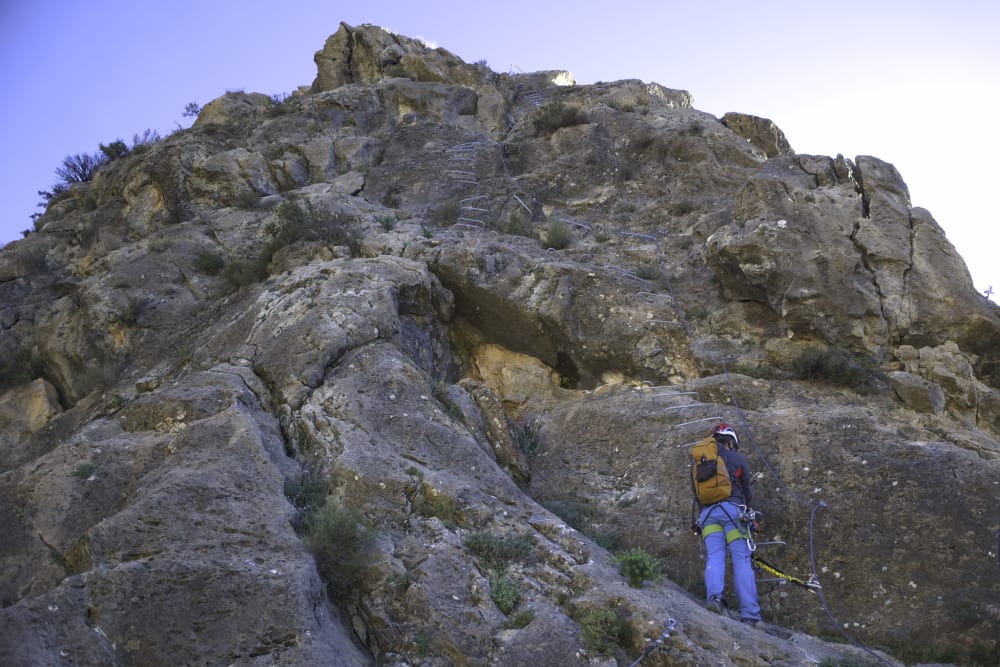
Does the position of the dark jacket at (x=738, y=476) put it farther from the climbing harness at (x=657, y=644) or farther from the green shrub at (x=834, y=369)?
the green shrub at (x=834, y=369)

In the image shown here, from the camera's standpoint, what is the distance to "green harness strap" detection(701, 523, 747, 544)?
862 cm

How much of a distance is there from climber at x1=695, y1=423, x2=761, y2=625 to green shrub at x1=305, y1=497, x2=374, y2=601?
341 cm

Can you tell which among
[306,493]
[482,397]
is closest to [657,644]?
[306,493]

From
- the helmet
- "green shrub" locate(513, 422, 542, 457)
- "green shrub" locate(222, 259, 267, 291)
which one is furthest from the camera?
"green shrub" locate(222, 259, 267, 291)

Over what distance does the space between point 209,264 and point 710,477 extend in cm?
994

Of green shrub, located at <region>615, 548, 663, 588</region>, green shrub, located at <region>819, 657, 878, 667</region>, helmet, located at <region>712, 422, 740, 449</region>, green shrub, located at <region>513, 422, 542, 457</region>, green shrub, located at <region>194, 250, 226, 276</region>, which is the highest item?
green shrub, located at <region>194, 250, 226, 276</region>

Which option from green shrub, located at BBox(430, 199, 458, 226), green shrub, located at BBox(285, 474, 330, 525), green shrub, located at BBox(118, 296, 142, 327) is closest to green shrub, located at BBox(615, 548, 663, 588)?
green shrub, located at BBox(285, 474, 330, 525)

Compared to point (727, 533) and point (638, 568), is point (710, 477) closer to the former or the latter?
point (727, 533)

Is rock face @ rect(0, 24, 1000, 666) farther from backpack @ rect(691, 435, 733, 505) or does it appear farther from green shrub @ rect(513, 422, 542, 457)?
backpack @ rect(691, 435, 733, 505)

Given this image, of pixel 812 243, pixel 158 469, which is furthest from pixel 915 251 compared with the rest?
pixel 158 469

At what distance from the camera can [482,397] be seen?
10.9 meters

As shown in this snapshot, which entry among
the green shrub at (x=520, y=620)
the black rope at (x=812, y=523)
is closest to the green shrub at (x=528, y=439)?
the black rope at (x=812, y=523)

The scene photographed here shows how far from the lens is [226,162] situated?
17.9 m

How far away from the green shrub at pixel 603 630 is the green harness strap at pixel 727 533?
1.98m
